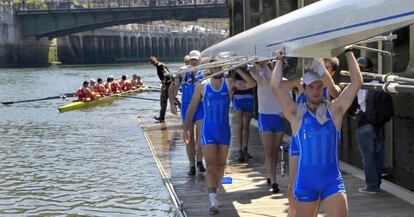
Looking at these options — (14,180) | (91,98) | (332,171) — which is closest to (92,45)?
(91,98)

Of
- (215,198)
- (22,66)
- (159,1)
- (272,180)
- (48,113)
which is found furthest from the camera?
(159,1)

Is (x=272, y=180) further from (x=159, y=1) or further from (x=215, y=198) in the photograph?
(x=159, y=1)

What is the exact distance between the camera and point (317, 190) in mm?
5664

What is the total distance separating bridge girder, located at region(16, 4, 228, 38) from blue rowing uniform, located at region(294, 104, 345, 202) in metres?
72.2

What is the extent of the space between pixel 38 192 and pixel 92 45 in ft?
365

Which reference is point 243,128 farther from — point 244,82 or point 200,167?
point 244,82

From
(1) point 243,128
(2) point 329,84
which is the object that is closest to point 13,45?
(1) point 243,128

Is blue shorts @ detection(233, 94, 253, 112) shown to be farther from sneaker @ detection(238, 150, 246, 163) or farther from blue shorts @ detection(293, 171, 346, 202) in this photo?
blue shorts @ detection(293, 171, 346, 202)

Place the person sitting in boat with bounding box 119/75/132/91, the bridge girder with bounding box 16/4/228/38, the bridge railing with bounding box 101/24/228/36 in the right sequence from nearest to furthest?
1. the person sitting in boat with bounding box 119/75/132/91
2. the bridge girder with bounding box 16/4/228/38
3. the bridge railing with bounding box 101/24/228/36

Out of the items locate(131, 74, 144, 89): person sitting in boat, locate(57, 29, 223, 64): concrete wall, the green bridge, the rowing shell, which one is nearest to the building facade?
the rowing shell

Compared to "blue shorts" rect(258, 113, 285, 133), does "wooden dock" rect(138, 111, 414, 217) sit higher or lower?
lower

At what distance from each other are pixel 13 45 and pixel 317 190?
3449 inches

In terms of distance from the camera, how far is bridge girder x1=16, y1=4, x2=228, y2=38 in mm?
78812

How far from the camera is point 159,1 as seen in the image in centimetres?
10031
